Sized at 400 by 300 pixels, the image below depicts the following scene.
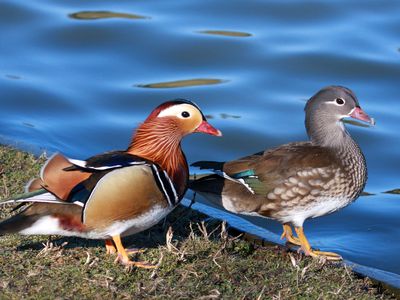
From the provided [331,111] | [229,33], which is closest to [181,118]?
[331,111]

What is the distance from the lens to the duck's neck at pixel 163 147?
16.6 ft

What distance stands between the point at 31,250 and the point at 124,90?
15.5 ft

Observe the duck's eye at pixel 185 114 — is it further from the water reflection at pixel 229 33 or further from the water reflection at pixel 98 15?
the water reflection at pixel 98 15

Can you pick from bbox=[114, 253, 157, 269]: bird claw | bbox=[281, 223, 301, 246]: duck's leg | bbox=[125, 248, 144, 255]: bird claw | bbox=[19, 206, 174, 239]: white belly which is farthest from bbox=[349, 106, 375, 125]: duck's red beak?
bbox=[114, 253, 157, 269]: bird claw

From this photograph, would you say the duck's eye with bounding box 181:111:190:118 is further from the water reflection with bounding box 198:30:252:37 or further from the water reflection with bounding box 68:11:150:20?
the water reflection with bounding box 68:11:150:20

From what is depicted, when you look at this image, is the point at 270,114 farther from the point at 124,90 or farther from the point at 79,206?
the point at 79,206

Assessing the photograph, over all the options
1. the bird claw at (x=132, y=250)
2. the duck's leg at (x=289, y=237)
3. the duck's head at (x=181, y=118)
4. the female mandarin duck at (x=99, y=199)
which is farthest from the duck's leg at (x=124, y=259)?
the duck's leg at (x=289, y=237)

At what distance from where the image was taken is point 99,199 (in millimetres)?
4629

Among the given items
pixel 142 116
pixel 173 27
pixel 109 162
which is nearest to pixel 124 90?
pixel 142 116

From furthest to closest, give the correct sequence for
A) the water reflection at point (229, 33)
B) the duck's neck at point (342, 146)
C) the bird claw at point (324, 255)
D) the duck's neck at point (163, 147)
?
the water reflection at point (229, 33), the duck's neck at point (342, 146), the bird claw at point (324, 255), the duck's neck at point (163, 147)

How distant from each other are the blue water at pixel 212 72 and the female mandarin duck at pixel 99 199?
2.30 meters

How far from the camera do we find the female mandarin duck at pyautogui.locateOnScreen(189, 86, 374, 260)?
5594mm

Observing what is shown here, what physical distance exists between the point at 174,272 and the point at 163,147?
816 millimetres

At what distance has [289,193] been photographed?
5617mm
